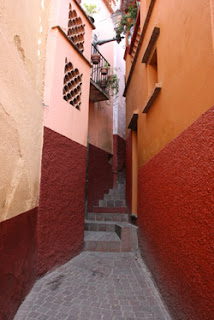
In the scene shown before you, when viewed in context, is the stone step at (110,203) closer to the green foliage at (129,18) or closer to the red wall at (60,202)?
the red wall at (60,202)

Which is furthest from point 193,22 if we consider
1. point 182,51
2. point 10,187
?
point 10,187

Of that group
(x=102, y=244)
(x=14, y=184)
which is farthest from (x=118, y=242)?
(x=14, y=184)

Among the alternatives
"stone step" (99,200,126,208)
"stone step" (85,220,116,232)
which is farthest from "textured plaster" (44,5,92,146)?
"stone step" (99,200,126,208)

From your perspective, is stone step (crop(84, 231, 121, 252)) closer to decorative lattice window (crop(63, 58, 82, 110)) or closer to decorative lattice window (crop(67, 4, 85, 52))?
decorative lattice window (crop(63, 58, 82, 110))

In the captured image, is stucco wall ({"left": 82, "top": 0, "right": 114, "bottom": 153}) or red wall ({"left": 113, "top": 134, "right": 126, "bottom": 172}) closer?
stucco wall ({"left": 82, "top": 0, "right": 114, "bottom": 153})

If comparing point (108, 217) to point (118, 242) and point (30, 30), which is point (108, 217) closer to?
point (118, 242)

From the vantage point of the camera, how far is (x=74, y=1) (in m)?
4.78

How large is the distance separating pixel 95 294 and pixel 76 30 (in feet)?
18.2

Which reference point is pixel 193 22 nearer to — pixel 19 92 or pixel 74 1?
pixel 19 92

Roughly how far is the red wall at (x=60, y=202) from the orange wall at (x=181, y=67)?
5.61 ft

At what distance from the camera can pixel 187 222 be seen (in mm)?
2066

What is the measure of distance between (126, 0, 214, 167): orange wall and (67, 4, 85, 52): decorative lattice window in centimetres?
194

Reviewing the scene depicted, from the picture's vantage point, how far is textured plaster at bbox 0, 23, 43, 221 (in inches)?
82.9

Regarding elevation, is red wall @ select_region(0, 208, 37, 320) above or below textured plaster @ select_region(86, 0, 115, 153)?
below
